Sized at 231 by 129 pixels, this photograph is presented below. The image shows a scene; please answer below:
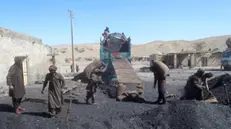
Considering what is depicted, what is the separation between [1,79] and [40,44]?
5.33 meters

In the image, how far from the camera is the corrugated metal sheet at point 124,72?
35.6 ft

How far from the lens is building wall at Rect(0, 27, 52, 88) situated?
12867mm

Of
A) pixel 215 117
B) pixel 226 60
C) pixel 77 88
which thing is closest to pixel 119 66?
pixel 77 88

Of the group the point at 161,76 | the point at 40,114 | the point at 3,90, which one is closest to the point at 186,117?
the point at 161,76

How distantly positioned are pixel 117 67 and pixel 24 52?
5809 millimetres

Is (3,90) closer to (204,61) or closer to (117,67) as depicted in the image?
(117,67)

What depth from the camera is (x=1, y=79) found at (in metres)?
12.6

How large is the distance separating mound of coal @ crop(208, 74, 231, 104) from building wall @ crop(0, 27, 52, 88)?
9502mm

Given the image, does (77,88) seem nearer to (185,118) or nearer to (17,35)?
(17,35)

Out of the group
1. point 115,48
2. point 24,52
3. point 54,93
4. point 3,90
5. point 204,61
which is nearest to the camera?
point 54,93

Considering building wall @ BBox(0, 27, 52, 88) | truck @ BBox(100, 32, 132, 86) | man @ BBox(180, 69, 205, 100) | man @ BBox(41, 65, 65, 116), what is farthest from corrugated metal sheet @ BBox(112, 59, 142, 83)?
building wall @ BBox(0, 27, 52, 88)

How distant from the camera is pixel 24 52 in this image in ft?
49.4

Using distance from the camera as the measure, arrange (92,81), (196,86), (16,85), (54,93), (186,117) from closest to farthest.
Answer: (186,117) < (54,93) < (16,85) < (196,86) < (92,81)

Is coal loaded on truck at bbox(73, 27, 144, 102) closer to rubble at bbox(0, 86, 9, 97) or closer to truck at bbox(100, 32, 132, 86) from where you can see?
truck at bbox(100, 32, 132, 86)
